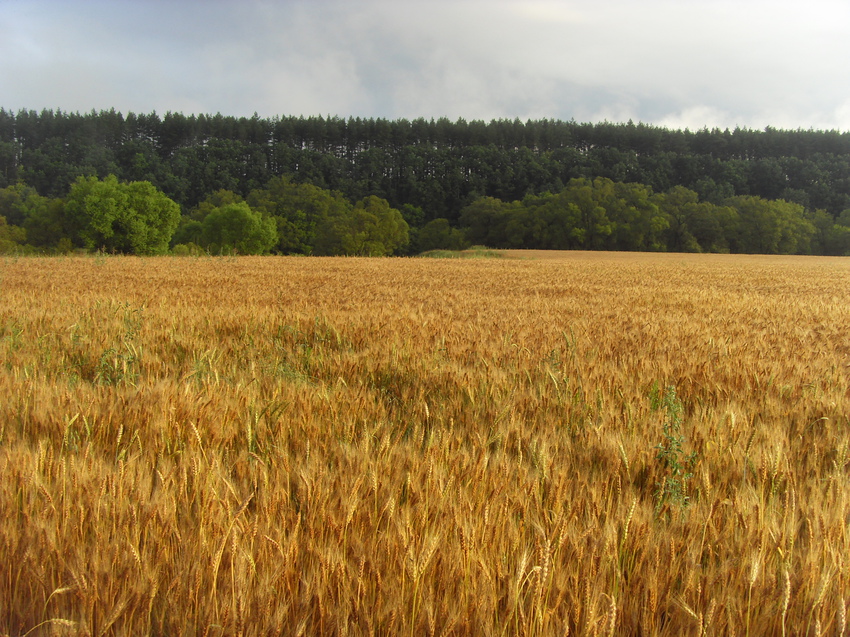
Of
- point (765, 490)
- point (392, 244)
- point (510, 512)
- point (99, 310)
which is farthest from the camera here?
point (392, 244)

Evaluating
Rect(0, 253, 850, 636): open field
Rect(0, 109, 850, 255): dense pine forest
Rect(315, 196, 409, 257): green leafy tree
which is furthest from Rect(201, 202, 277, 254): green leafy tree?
Rect(0, 253, 850, 636): open field

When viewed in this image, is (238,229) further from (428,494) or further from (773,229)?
(773,229)

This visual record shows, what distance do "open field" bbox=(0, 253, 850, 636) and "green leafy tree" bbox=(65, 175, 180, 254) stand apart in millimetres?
51448

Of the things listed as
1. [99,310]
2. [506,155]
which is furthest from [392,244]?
[99,310]

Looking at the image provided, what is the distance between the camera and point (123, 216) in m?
48.6

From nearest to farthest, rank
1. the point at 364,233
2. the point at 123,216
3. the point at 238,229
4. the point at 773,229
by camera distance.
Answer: the point at 123,216 < the point at 238,229 < the point at 364,233 < the point at 773,229

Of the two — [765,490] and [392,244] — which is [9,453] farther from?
[392,244]

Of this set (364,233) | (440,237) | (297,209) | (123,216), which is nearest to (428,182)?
(440,237)

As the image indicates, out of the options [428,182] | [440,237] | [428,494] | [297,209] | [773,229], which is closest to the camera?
[428,494]

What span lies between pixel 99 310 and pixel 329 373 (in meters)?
3.86

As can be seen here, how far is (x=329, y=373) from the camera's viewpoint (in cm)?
359

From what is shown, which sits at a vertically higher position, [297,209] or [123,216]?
[297,209]

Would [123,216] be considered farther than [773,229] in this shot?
No

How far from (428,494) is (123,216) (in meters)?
55.7
